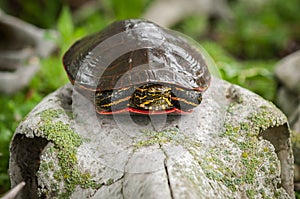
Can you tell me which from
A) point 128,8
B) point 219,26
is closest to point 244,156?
point 128,8

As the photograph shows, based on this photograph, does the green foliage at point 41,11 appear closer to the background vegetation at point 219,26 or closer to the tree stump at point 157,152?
the background vegetation at point 219,26

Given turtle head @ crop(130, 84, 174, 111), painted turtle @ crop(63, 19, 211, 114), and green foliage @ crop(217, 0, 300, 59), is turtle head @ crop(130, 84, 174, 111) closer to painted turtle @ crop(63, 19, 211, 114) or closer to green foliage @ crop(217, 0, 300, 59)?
painted turtle @ crop(63, 19, 211, 114)

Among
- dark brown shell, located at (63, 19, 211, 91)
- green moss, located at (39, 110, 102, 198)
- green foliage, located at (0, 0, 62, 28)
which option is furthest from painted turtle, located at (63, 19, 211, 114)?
green foliage, located at (0, 0, 62, 28)

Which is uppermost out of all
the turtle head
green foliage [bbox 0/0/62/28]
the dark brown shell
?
green foliage [bbox 0/0/62/28]

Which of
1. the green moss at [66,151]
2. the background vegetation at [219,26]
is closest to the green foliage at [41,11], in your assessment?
the background vegetation at [219,26]

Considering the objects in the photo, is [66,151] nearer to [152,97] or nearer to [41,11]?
[152,97]

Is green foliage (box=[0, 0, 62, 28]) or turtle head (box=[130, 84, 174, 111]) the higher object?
green foliage (box=[0, 0, 62, 28])

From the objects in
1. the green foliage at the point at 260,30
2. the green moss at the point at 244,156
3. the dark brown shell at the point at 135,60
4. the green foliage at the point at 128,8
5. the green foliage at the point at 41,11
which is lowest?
the green moss at the point at 244,156
